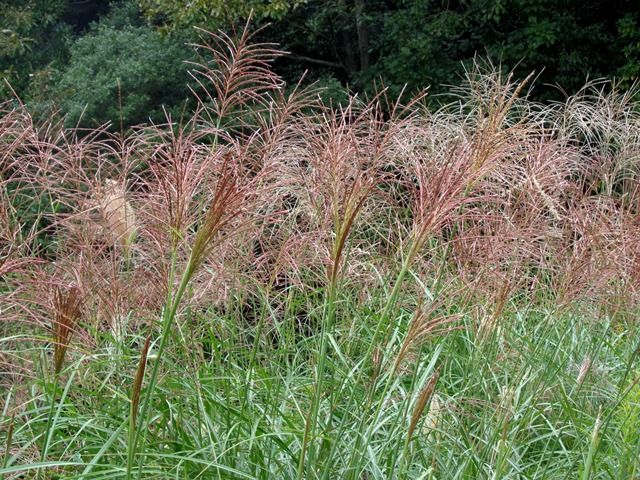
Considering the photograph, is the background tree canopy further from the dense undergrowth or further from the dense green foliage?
the dense undergrowth

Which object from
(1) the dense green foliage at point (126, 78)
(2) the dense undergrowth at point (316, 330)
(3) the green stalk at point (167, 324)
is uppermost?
(3) the green stalk at point (167, 324)

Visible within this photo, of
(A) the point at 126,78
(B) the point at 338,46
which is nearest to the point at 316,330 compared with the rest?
(A) the point at 126,78

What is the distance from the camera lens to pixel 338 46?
1548 centimetres

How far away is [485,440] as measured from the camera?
3236 mm

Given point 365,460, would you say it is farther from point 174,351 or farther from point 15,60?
point 15,60

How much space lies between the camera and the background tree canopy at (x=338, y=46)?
41.2ft

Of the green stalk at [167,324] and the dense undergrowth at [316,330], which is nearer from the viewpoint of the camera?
the green stalk at [167,324]

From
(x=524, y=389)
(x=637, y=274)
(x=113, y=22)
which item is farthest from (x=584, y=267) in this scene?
(x=113, y=22)

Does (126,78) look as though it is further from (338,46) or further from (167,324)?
(167,324)

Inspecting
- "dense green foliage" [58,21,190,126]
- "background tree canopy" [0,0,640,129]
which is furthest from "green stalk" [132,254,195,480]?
"dense green foliage" [58,21,190,126]

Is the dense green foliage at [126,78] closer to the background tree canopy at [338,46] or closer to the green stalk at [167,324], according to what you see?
the background tree canopy at [338,46]

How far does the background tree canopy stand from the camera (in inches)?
495

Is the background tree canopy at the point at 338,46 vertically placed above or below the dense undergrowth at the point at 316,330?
below

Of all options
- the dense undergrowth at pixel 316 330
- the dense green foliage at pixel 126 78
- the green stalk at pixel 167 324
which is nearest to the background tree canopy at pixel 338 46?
the dense green foliage at pixel 126 78
